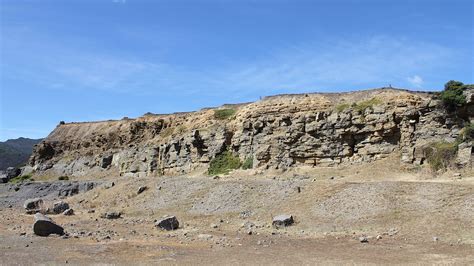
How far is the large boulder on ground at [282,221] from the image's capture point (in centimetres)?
2145

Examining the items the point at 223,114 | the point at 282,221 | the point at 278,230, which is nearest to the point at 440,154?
the point at 282,221

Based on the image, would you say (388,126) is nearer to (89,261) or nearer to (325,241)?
(325,241)

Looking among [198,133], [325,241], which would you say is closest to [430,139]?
[325,241]

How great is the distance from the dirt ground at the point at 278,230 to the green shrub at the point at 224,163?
31.7 feet

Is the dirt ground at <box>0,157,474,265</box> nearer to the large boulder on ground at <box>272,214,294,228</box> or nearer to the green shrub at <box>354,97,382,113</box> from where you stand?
the large boulder on ground at <box>272,214,294,228</box>

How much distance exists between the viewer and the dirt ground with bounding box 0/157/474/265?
1537 centimetres

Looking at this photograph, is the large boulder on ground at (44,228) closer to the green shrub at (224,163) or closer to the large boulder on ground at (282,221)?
the large boulder on ground at (282,221)

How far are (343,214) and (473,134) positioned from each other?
38.3ft

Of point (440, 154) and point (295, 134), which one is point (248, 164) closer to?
point (295, 134)

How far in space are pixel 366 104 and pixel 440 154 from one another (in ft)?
29.6

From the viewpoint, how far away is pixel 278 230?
2098 cm

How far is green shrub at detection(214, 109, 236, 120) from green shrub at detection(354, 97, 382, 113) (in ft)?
51.4

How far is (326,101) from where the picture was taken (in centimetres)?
3984

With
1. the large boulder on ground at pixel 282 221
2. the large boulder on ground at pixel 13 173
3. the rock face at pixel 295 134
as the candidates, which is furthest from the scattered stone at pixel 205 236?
the large boulder on ground at pixel 13 173
